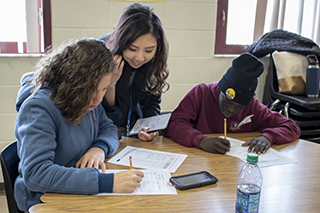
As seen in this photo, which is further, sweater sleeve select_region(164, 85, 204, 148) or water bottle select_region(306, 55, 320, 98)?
water bottle select_region(306, 55, 320, 98)

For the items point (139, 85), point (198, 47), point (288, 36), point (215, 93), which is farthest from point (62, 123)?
point (288, 36)

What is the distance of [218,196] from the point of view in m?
0.96

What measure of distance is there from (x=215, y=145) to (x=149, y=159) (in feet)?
1.07

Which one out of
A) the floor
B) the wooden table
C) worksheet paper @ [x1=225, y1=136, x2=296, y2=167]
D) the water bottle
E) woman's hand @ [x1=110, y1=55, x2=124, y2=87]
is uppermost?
woman's hand @ [x1=110, y1=55, x2=124, y2=87]

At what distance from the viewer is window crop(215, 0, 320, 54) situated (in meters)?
2.68

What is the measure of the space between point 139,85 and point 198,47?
1057mm

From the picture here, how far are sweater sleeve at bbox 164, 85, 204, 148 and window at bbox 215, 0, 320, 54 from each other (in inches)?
46.7

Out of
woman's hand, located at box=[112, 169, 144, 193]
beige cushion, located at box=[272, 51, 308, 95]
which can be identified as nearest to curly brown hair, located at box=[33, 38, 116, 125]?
woman's hand, located at box=[112, 169, 144, 193]

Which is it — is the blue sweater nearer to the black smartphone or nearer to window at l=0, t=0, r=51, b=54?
the black smartphone

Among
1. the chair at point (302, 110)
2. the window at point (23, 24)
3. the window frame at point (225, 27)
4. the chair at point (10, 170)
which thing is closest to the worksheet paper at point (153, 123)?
the chair at point (10, 170)

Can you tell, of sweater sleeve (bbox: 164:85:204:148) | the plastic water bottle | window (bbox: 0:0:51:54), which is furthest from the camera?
window (bbox: 0:0:51:54)

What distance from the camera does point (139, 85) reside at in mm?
1726

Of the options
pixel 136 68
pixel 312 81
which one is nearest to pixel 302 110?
pixel 312 81

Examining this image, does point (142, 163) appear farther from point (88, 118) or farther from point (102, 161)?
point (88, 118)
